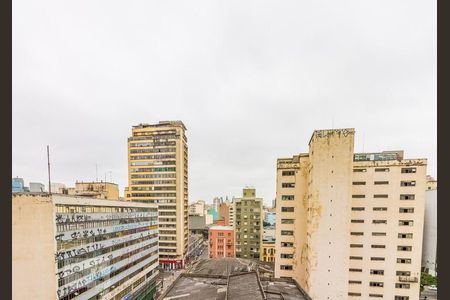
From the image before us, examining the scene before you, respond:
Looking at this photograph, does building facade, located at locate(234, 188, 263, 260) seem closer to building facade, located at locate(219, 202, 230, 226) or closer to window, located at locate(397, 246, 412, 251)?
window, located at locate(397, 246, 412, 251)

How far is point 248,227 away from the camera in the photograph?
3504 inches

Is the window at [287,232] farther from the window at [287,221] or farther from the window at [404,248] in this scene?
the window at [404,248]

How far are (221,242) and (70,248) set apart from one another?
73013 mm

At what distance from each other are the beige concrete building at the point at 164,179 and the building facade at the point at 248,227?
76.1 ft

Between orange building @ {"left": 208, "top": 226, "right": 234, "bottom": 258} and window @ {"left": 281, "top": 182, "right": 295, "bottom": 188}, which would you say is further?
orange building @ {"left": 208, "top": 226, "right": 234, "bottom": 258}

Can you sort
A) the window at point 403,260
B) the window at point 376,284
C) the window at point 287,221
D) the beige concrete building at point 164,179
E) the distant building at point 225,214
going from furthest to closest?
the distant building at point 225,214, the beige concrete building at point 164,179, the window at point 287,221, the window at point 376,284, the window at point 403,260

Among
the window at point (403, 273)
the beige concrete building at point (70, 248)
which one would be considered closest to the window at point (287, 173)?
the window at point (403, 273)

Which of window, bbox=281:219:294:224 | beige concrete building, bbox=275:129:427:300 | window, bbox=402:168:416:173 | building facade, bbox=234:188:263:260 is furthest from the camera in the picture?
building facade, bbox=234:188:263:260

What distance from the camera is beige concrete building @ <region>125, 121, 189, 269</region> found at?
81.2 m

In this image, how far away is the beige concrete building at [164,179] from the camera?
8125cm

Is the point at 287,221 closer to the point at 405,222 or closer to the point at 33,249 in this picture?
the point at 405,222

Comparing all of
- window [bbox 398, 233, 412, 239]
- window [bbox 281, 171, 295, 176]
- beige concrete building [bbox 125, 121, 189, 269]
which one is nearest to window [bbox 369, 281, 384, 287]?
window [bbox 398, 233, 412, 239]

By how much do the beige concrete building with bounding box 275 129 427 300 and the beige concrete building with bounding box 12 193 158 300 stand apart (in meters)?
34.0

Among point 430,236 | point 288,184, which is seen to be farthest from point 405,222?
point 430,236
